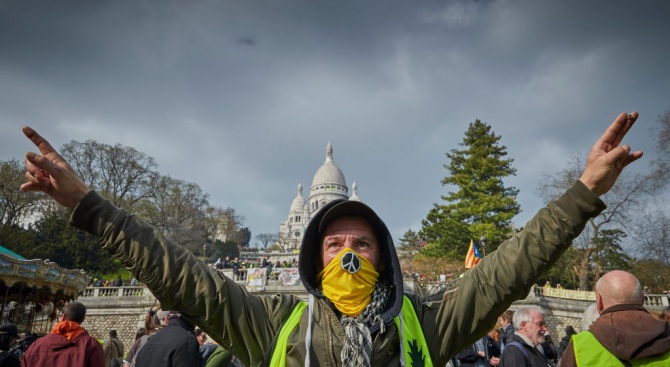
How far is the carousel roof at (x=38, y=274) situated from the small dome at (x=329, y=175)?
255 feet

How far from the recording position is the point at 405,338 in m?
1.82

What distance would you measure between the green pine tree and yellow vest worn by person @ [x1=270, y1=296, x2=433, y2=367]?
3009cm

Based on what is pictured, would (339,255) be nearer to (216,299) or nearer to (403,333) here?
(403,333)

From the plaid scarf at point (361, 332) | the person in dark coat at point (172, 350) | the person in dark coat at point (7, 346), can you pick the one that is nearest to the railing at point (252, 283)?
the person in dark coat at point (7, 346)

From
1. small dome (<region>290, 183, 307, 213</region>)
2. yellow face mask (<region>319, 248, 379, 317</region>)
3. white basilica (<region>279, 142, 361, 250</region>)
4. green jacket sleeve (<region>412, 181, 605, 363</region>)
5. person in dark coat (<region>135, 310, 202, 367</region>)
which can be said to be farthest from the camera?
small dome (<region>290, 183, 307, 213</region>)

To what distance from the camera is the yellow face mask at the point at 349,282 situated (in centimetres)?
193

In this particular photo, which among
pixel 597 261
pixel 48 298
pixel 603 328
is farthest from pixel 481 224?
pixel 603 328

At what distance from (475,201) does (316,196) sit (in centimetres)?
6110

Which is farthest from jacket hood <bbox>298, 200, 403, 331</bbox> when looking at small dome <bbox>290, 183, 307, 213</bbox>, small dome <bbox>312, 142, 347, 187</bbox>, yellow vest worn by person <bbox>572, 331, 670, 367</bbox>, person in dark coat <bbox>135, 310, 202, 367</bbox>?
small dome <bbox>290, 183, 307, 213</bbox>

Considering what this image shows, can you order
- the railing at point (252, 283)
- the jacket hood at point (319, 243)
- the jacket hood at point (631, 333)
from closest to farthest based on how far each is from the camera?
the jacket hood at point (319, 243)
the jacket hood at point (631, 333)
the railing at point (252, 283)

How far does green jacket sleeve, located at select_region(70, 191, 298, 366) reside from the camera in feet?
5.81

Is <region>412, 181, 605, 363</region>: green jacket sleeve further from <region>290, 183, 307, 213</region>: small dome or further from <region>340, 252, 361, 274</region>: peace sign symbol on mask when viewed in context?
<region>290, 183, 307, 213</region>: small dome

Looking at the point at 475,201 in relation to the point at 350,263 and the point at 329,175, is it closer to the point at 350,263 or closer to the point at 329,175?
the point at 350,263

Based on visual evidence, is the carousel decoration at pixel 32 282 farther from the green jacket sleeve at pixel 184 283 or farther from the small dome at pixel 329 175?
the small dome at pixel 329 175
